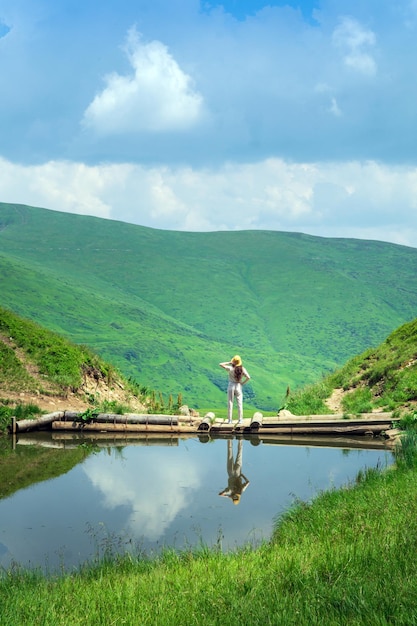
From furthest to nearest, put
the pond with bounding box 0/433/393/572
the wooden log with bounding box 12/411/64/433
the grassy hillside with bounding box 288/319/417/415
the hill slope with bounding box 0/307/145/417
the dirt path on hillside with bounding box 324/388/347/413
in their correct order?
the dirt path on hillside with bounding box 324/388/347/413 < the hill slope with bounding box 0/307/145/417 < the grassy hillside with bounding box 288/319/417/415 < the wooden log with bounding box 12/411/64/433 < the pond with bounding box 0/433/393/572

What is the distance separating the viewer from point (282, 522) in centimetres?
1490

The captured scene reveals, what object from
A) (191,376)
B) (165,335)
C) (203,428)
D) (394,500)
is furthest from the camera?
(165,335)

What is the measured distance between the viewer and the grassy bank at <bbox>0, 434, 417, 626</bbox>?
8375 millimetres

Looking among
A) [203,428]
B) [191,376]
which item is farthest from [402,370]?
[191,376]

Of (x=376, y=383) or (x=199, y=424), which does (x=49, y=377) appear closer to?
(x=199, y=424)

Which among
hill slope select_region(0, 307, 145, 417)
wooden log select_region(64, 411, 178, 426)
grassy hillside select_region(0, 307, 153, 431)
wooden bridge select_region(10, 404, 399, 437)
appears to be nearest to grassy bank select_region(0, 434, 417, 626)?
wooden bridge select_region(10, 404, 399, 437)

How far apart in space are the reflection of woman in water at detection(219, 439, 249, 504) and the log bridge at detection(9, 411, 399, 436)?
3763 millimetres

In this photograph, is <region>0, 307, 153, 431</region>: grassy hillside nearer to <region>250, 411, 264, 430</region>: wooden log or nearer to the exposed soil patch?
the exposed soil patch

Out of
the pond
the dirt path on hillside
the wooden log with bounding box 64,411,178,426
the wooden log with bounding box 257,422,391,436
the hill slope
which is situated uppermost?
the hill slope

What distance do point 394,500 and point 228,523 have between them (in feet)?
11.5

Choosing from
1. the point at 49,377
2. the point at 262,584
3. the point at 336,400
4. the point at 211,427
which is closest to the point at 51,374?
the point at 49,377

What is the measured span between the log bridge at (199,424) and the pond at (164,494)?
4.14 ft

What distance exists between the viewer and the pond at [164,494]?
46.6ft

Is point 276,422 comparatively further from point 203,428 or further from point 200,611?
point 200,611
